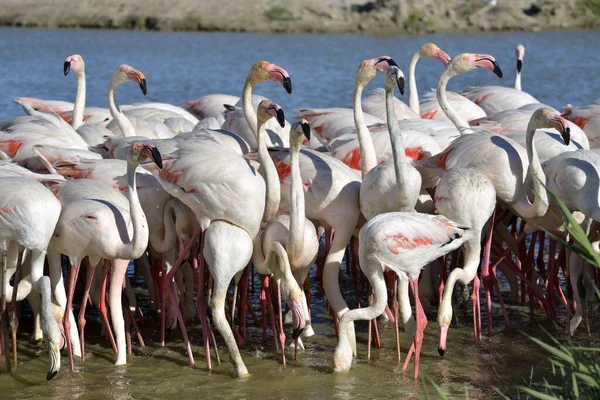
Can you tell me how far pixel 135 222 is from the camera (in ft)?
19.8

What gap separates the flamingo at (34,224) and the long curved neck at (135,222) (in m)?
0.43

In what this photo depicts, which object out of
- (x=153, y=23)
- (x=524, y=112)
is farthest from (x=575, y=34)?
(x=524, y=112)

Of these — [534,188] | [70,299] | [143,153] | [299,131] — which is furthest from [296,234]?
[534,188]

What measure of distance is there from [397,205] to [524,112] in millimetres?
2522

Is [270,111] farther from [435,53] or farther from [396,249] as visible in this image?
[435,53]

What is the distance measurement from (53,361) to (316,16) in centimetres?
2732

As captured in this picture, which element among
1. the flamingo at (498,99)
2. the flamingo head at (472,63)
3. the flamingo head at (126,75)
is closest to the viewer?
the flamingo head at (472,63)

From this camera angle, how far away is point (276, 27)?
1244 inches

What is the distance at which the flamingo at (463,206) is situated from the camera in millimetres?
6312

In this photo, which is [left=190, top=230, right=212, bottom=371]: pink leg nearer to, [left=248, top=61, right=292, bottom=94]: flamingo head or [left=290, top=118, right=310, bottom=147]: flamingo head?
[left=290, top=118, right=310, bottom=147]: flamingo head

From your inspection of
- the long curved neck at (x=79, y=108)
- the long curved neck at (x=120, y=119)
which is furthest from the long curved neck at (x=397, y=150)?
the long curved neck at (x=79, y=108)

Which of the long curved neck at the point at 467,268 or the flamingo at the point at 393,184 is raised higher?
the flamingo at the point at 393,184

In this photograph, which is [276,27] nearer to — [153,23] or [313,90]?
[153,23]

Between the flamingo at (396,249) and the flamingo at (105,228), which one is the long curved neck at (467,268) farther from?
the flamingo at (105,228)
